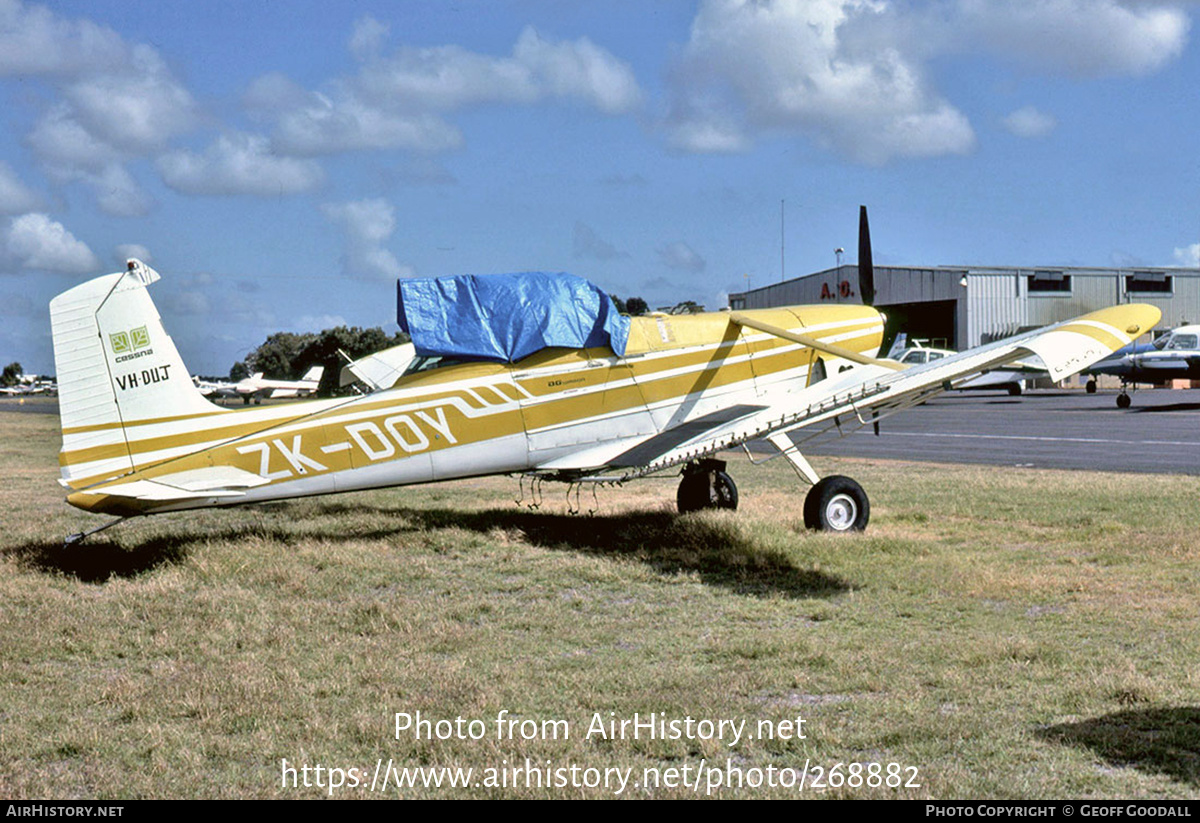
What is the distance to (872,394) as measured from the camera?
1038cm

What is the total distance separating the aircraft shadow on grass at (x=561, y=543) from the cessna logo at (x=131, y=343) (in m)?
1.89

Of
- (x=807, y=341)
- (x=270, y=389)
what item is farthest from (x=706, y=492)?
(x=270, y=389)

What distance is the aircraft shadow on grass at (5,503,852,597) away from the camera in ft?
29.0

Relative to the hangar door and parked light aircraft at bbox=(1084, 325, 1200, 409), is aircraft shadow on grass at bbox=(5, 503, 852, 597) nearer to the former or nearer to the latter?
parked light aircraft at bbox=(1084, 325, 1200, 409)

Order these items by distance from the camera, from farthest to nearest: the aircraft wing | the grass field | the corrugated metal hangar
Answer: the corrugated metal hangar
the aircraft wing
the grass field

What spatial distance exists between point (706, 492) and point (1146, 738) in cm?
796

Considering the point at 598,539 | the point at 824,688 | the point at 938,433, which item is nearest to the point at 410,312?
the point at 598,539

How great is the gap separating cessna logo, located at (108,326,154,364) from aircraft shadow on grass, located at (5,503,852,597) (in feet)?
6.21

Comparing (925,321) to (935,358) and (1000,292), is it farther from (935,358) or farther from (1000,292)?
(935,358)

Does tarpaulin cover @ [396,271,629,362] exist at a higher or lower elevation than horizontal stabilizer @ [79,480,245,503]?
higher

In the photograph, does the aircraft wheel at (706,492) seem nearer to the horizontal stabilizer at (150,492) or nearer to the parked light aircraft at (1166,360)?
the horizontal stabilizer at (150,492)

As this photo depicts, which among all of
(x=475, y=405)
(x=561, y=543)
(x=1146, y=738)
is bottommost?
(x=1146, y=738)

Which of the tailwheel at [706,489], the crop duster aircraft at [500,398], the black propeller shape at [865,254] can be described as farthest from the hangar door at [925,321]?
the crop duster aircraft at [500,398]

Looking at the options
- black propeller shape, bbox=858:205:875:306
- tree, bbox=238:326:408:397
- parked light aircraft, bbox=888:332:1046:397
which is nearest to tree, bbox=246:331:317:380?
tree, bbox=238:326:408:397
